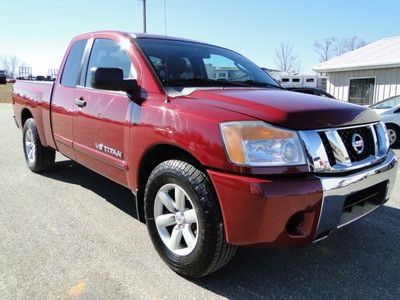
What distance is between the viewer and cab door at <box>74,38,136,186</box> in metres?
3.46

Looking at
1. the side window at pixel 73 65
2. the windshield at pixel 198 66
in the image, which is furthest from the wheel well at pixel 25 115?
the windshield at pixel 198 66

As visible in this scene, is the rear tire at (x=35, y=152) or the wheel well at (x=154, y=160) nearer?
the wheel well at (x=154, y=160)

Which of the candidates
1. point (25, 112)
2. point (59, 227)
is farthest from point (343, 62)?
point (59, 227)

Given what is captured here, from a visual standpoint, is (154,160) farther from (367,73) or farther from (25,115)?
(367,73)

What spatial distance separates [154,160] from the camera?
3.26m

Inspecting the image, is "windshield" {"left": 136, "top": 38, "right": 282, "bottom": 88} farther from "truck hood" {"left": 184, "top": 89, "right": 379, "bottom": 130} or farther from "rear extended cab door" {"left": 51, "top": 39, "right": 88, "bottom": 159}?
"rear extended cab door" {"left": 51, "top": 39, "right": 88, "bottom": 159}

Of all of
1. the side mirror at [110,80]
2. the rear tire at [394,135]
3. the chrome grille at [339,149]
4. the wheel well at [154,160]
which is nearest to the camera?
the chrome grille at [339,149]

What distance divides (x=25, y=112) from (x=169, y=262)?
395 cm

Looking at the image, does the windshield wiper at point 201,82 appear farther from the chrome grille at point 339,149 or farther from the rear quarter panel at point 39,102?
the rear quarter panel at point 39,102

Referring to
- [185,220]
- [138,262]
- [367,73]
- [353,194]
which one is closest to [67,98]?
[138,262]

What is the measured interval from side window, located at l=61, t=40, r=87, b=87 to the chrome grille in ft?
9.28

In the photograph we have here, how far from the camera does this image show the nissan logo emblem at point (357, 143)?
280 centimetres

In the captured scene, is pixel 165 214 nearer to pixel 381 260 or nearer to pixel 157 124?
pixel 157 124

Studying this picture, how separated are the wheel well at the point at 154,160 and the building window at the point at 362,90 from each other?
13.9m
